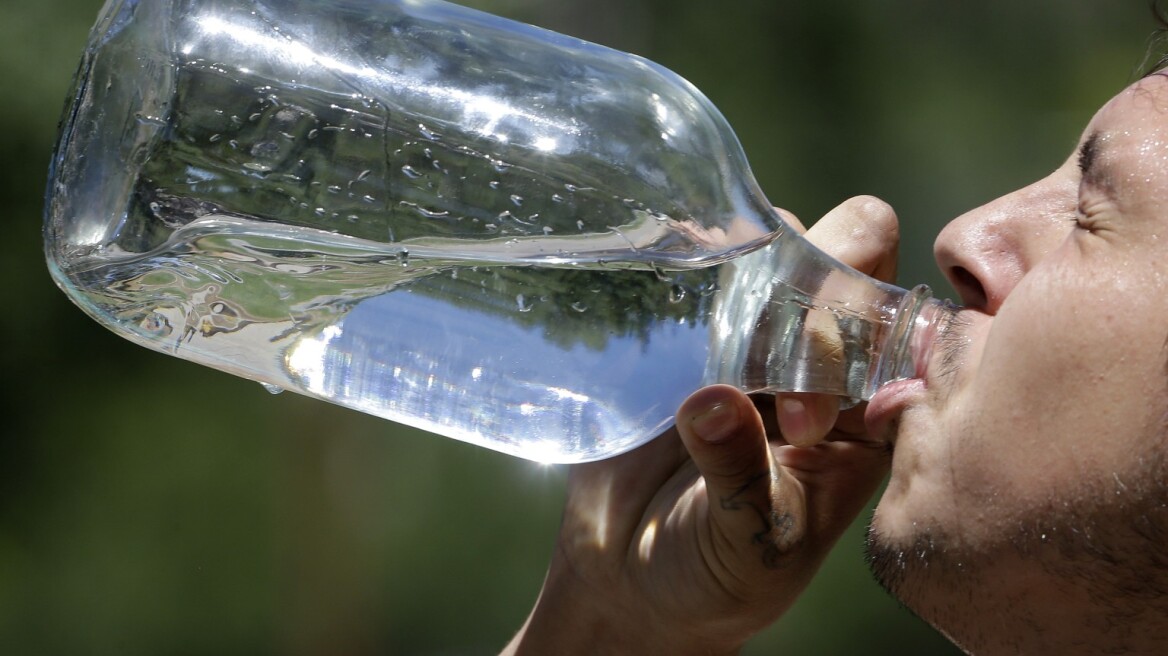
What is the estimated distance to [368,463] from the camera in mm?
3387

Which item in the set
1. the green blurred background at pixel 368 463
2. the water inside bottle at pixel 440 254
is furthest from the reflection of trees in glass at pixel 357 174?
the green blurred background at pixel 368 463

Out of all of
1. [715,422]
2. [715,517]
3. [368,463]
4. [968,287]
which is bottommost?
[368,463]

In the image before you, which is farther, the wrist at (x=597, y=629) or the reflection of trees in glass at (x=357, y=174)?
the wrist at (x=597, y=629)

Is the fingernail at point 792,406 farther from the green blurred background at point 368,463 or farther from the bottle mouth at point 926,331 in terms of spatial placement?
the green blurred background at point 368,463

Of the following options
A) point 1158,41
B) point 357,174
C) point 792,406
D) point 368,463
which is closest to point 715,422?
point 792,406

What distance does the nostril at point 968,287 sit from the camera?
87cm

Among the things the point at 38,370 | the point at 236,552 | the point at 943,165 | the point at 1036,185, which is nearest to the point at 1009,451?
the point at 1036,185

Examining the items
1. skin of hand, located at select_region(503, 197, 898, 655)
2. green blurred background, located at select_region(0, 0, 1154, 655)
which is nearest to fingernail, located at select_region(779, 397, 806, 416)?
skin of hand, located at select_region(503, 197, 898, 655)

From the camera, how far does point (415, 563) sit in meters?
3.44

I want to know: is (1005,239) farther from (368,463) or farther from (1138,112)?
(368,463)

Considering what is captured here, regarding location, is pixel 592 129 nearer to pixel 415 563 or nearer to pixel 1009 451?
pixel 1009 451

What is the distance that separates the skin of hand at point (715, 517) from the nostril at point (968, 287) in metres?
0.12

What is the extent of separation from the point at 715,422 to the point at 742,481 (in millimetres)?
101

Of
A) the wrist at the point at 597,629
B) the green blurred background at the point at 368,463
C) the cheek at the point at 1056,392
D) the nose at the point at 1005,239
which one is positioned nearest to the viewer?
the cheek at the point at 1056,392
